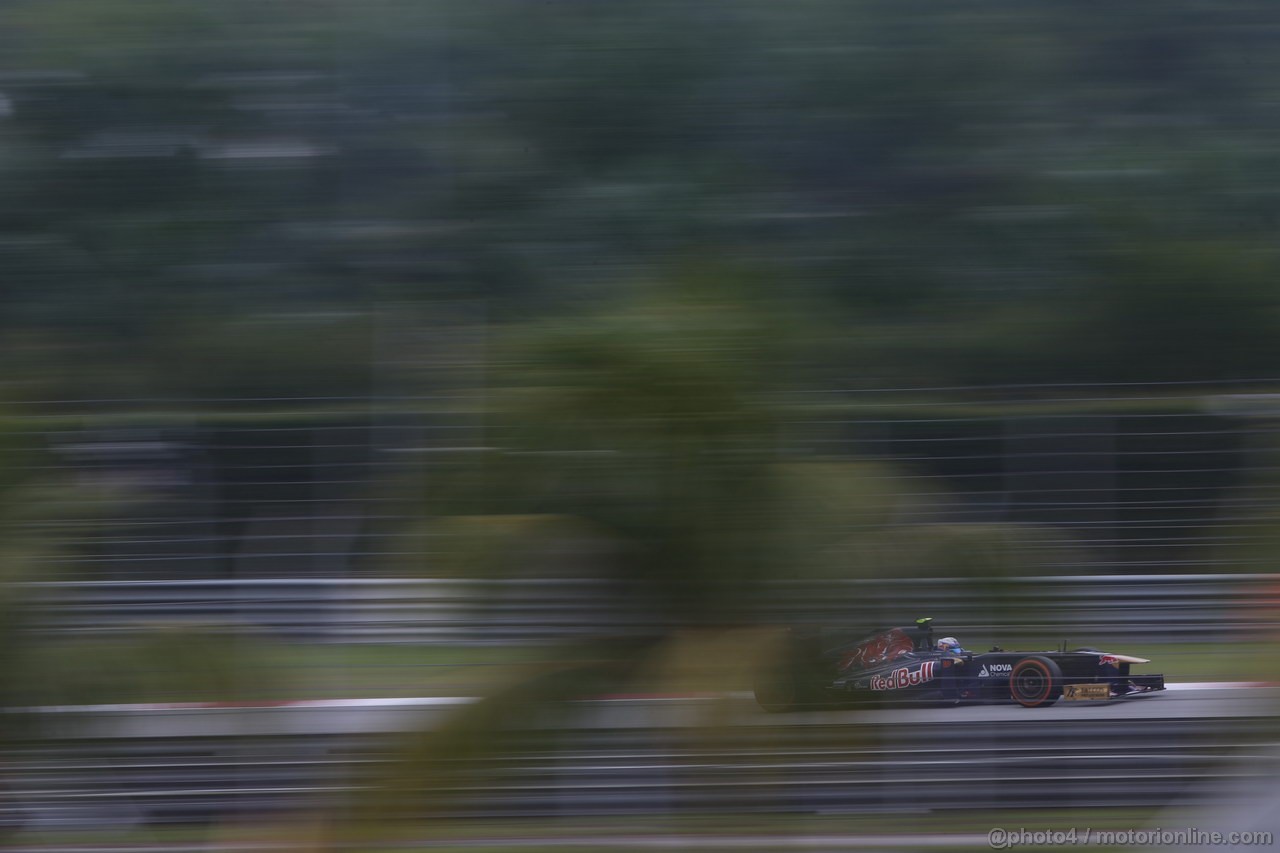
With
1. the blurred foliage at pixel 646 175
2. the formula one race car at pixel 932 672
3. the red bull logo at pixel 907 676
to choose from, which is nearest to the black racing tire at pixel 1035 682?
the formula one race car at pixel 932 672

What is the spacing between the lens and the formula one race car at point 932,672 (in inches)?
89.1

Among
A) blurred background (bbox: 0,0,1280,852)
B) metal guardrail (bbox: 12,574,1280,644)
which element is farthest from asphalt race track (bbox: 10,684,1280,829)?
metal guardrail (bbox: 12,574,1280,644)

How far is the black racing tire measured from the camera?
229 centimetres

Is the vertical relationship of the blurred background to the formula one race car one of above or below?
above

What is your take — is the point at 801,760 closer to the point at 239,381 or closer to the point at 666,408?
the point at 666,408

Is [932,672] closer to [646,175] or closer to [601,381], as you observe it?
[601,381]

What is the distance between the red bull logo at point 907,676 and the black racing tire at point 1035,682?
18 cm

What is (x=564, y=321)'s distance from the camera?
2141 millimetres

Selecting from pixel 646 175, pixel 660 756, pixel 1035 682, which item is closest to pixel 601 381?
pixel 646 175

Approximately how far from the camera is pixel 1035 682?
7.55 ft

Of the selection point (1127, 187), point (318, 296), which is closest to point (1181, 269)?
point (1127, 187)

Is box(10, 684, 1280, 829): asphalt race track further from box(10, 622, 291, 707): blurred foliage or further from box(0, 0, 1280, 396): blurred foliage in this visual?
box(0, 0, 1280, 396): blurred foliage

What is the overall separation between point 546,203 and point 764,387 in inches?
23.1

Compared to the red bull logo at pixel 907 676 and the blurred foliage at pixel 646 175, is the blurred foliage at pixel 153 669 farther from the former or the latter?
the red bull logo at pixel 907 676
